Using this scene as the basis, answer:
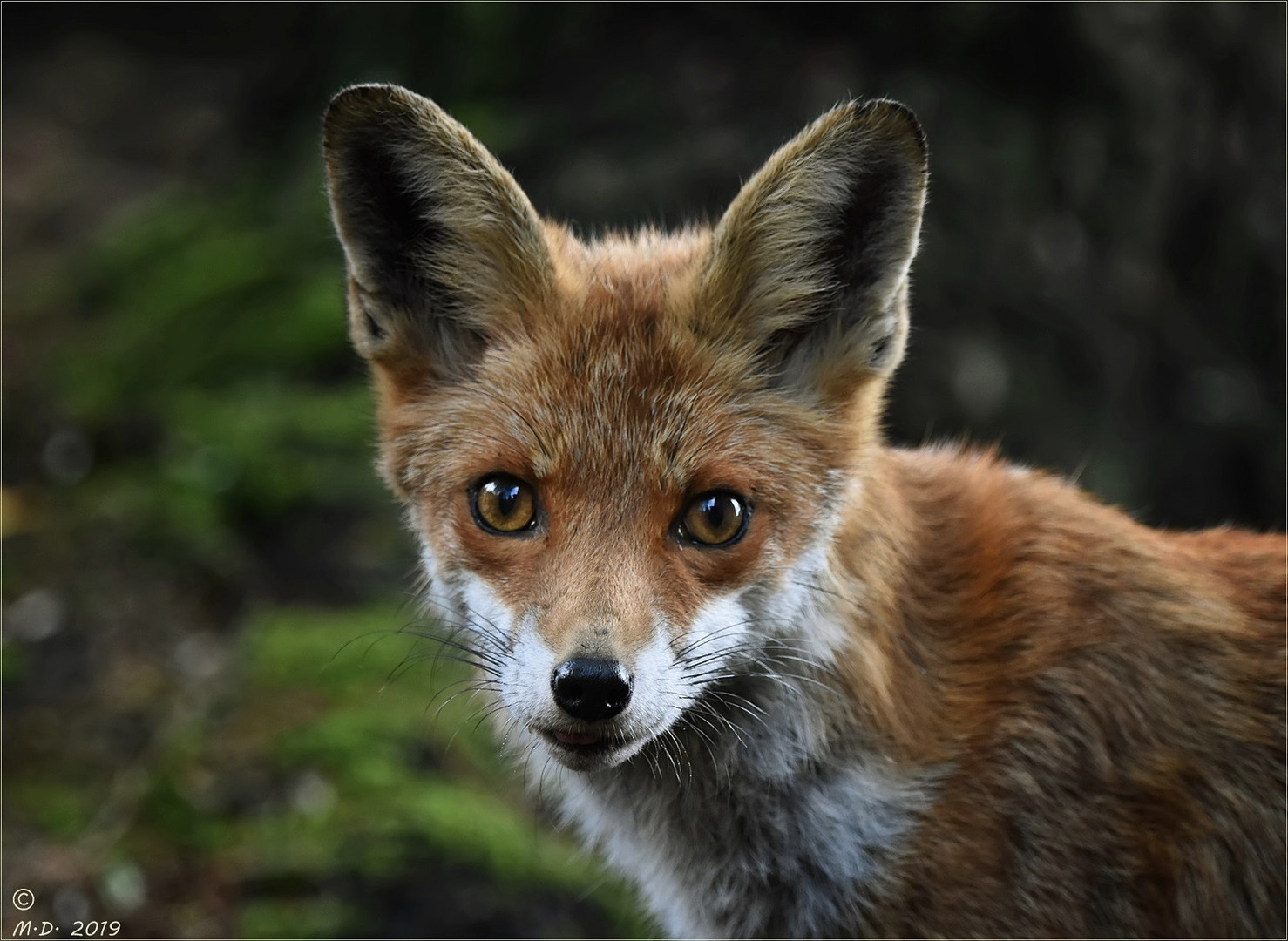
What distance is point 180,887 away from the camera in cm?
519

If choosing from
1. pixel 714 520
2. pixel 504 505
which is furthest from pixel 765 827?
pixel 504 505

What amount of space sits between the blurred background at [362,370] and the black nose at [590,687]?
8.26 feet

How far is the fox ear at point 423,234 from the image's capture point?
388 centimetres

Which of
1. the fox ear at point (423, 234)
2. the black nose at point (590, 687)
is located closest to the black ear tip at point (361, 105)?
the fox ear at point (423, 234)

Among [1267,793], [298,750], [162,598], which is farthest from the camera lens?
[162,598]

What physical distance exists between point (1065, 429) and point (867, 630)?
6.28 m

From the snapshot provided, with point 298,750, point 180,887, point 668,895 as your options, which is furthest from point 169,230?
point 668,895

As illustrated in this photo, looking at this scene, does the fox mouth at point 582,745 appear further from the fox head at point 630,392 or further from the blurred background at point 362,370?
the blurred background at point 362,370

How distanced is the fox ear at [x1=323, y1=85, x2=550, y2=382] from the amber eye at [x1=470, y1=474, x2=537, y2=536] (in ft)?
1.93

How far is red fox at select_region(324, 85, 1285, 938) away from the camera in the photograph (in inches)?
147

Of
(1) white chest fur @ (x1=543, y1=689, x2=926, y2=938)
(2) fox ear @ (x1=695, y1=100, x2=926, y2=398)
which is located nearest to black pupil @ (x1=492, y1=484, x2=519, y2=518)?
(2) fox ear @ (x1=695, y1=100, x2=926, y2=398)

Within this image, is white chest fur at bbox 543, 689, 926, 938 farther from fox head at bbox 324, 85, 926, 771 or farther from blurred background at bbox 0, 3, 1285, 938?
blurred background at bbox 0, 3, 1285, 938

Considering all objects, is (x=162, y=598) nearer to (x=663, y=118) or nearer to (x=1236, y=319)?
(x=663, y=118)

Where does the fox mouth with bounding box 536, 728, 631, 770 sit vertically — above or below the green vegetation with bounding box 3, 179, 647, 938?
above
